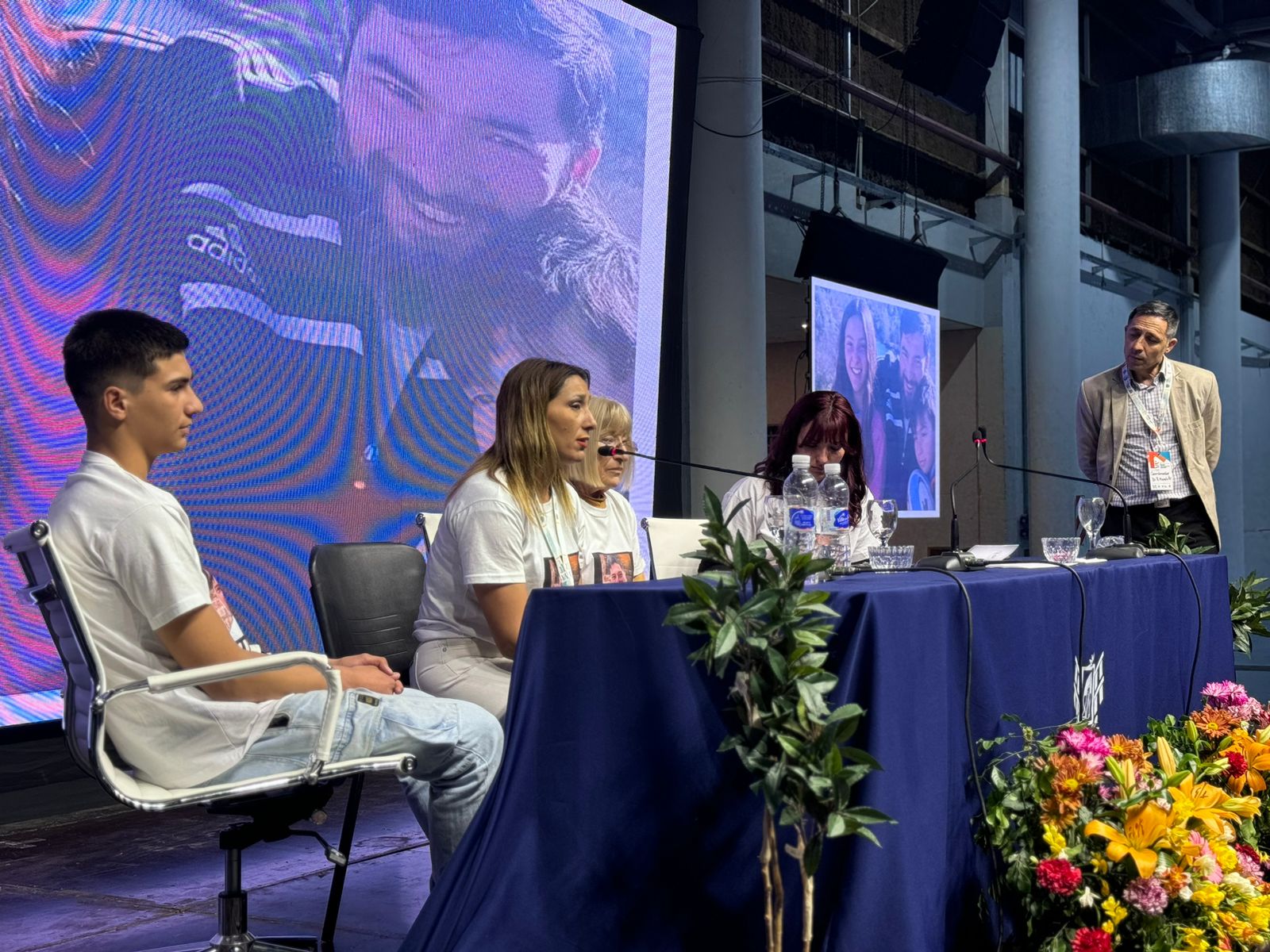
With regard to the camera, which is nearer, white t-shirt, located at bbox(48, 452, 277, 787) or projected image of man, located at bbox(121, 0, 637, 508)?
white t-shirt, located at bbox(48, 452, 277, 787)

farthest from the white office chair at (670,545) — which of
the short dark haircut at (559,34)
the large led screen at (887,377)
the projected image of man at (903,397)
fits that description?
the projected image of man at (903,397)

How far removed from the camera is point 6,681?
122 inches

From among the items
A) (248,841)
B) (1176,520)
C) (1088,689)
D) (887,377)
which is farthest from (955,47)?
(248,841)

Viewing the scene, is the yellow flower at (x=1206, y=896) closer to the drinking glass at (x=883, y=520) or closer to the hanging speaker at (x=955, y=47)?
the drinking glass at (x=883, y=520)

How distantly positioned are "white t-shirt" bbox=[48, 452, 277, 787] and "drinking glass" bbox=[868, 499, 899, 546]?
1.34 meters

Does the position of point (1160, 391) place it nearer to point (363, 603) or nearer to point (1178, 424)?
point (1178, 424)

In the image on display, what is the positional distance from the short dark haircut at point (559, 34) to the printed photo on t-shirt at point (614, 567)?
2.42m

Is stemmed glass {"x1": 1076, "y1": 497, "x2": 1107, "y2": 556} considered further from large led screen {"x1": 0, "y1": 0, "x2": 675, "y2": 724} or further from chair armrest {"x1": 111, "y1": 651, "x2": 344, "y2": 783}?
large led screen {"x1": 0, "y1": 0, "x2": 675, "y2": 724}

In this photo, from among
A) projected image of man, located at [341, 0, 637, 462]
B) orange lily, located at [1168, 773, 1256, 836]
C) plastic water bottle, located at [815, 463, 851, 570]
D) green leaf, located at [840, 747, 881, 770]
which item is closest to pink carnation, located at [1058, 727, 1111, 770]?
orange lily, located at [1168, 773, 1256, 836]

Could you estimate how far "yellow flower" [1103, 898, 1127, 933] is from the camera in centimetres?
181

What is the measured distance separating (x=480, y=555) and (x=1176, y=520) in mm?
2832

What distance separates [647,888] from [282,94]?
2930 millimetres

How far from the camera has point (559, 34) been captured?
4.88m

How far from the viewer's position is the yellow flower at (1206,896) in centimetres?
185
